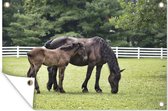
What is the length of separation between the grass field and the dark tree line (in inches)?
7.4

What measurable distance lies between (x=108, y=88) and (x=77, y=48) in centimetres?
43

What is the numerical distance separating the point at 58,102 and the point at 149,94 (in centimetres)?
78

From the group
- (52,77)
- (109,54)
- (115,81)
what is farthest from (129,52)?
(52,77)

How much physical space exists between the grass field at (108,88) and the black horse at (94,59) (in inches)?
1.5

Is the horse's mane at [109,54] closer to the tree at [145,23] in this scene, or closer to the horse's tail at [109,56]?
the horse's tail at [109,56]

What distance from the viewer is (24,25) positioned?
10.1m

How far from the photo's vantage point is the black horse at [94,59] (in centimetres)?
1014

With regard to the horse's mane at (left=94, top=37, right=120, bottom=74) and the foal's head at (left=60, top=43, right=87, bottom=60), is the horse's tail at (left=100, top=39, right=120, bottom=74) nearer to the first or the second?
the horse's mane at (left=94, top=37, right=120, bottom=74)

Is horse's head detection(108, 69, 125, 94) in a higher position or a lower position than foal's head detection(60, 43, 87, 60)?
lower

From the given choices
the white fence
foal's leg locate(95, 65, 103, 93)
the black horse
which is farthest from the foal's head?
the white fence

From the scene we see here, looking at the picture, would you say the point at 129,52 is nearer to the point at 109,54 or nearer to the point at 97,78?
the point at 109,54

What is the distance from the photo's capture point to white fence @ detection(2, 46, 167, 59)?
396 inches

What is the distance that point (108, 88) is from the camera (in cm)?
1018

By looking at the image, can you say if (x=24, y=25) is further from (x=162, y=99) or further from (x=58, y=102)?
(x=162, y=99)
